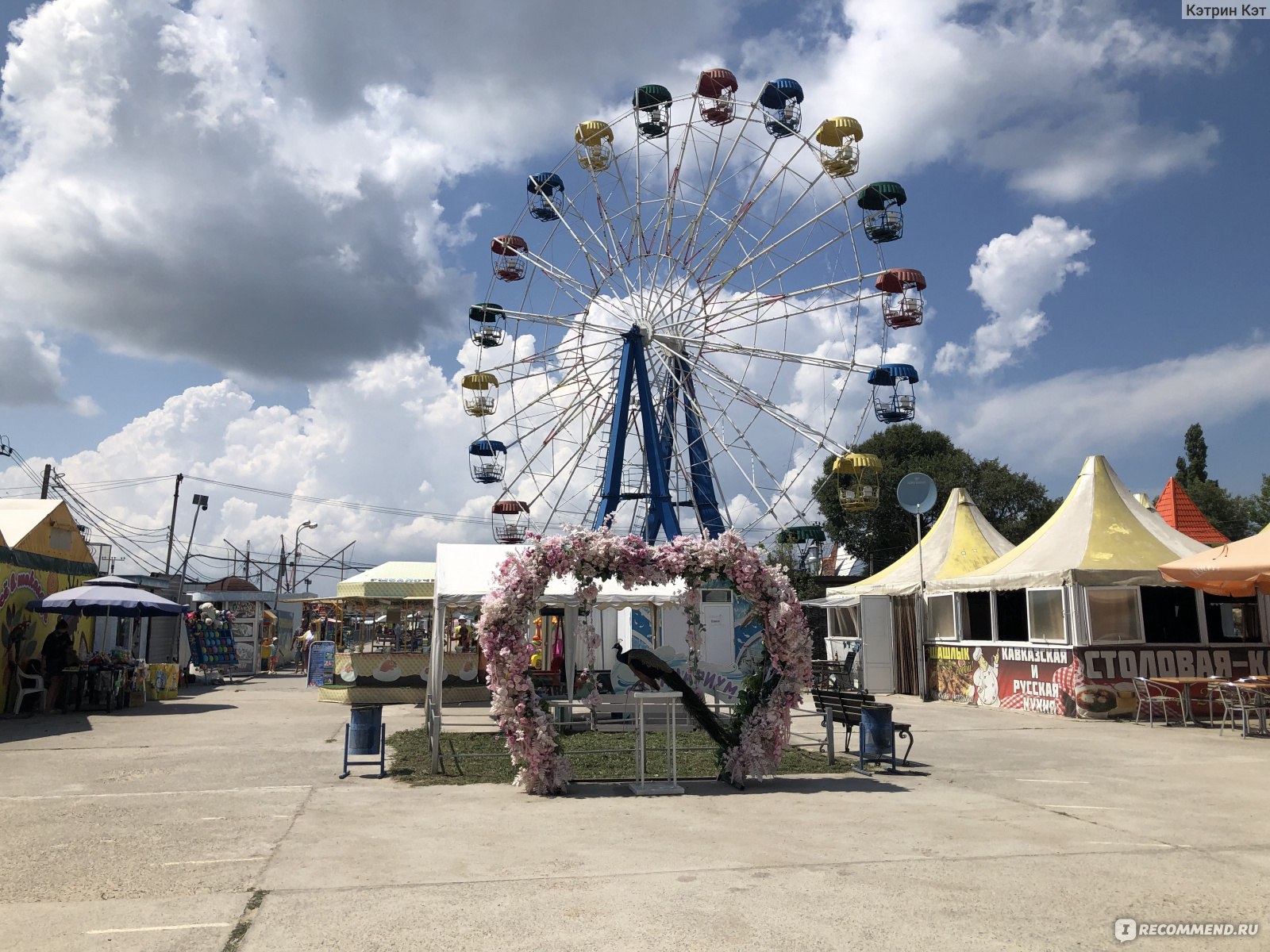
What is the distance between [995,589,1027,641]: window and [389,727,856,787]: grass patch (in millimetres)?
10899

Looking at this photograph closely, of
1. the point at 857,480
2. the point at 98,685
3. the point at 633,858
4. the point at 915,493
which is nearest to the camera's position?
the point at 633,858

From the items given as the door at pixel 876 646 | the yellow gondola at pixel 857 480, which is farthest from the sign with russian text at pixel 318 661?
the yellow gondola at pixel 857 480

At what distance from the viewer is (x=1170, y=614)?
1886 centimetres

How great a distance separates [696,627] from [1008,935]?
6.93m

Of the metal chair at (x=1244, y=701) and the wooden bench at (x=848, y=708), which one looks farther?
the metal chair at (x=1244, y=701)

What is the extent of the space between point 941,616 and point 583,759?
12859 mm

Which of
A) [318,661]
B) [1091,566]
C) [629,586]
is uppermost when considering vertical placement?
[1091,566]

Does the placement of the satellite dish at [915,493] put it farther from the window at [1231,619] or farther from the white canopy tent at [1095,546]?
the window at [1231,619]

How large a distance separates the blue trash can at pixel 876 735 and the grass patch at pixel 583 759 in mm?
346

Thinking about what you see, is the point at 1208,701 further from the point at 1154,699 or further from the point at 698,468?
the point at 698,468

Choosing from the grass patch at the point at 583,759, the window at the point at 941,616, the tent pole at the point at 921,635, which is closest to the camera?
the grass patch at the point at 583,759

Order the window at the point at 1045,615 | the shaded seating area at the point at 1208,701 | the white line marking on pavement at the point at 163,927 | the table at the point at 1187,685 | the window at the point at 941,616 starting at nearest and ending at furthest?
the white line marking on pavement at the point at 163,927
the shaded seating area at the point at 1208,701
the table at the point at 1187,685
the window at the point at 1045,615
the window at the point at 941,616

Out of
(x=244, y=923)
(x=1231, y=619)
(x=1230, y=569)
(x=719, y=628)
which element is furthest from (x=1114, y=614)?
(x=244, y=923)

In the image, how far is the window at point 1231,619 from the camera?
17.7m
